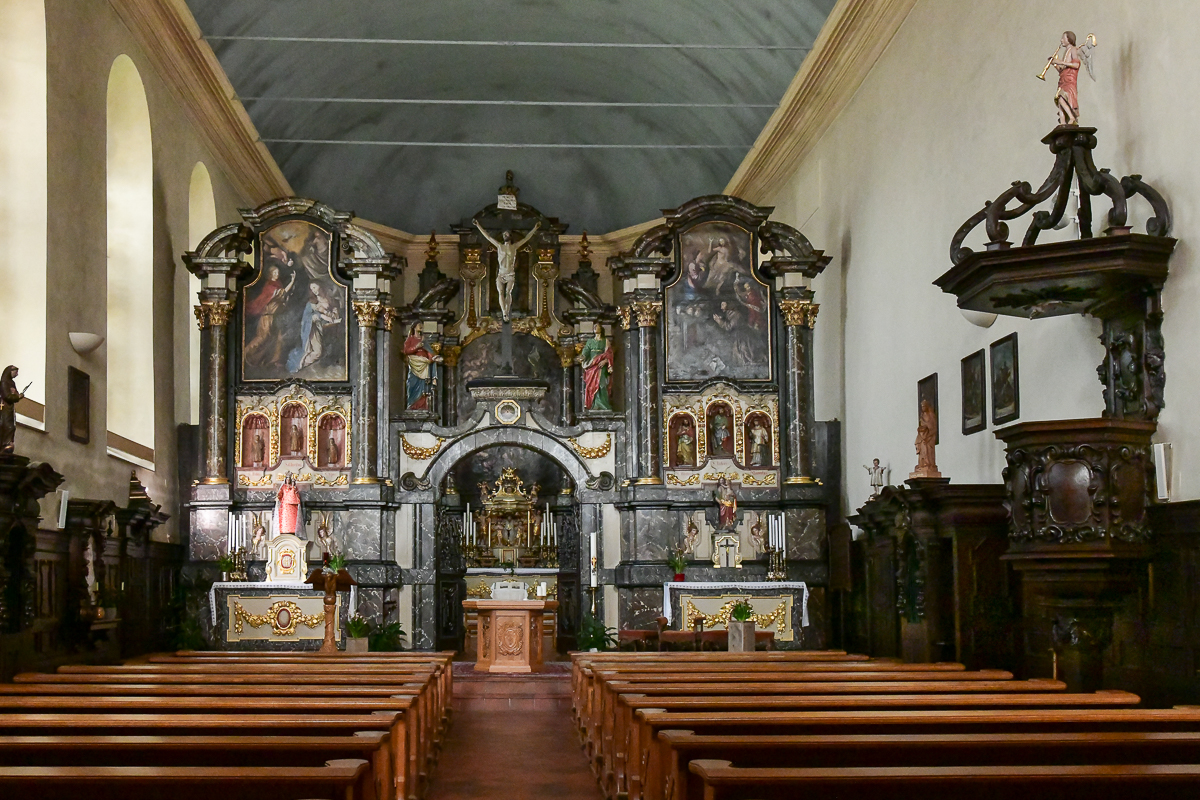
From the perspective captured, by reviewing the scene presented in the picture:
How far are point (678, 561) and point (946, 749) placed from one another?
42.0ft

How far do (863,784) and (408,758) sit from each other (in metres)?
4.02

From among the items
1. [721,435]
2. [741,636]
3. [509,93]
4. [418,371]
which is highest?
[509,93]

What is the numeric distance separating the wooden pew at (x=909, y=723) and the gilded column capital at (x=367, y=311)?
13300 millimetres

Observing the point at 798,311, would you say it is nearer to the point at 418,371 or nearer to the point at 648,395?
the point at 648,395

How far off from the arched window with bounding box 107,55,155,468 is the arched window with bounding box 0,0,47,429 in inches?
129

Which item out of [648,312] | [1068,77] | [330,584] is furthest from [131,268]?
[1068,77]

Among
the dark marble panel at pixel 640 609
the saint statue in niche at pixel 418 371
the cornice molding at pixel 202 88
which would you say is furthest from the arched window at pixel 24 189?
the dark marble panel at pixel 640 609

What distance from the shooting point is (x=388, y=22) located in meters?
21.4

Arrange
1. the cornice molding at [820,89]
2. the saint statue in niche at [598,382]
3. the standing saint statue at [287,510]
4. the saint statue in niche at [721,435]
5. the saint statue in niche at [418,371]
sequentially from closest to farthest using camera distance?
1. the cornice molding at [820,89]
2. the standing saint statue at [287,510]
3. the saint statue in niche at [721,435]
4. the saint statue in niche at [598,382]
5. the saint statue in niche at [418,371]

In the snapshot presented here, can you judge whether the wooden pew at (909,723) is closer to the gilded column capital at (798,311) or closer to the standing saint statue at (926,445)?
the standing saint statue at (926,445)

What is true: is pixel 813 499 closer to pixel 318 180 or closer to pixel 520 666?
pixel 520 666

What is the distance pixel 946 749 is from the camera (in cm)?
540

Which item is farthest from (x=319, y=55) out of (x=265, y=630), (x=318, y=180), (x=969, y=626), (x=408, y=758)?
(x=408, y=758)

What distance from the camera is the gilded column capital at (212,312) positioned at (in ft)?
61.2
